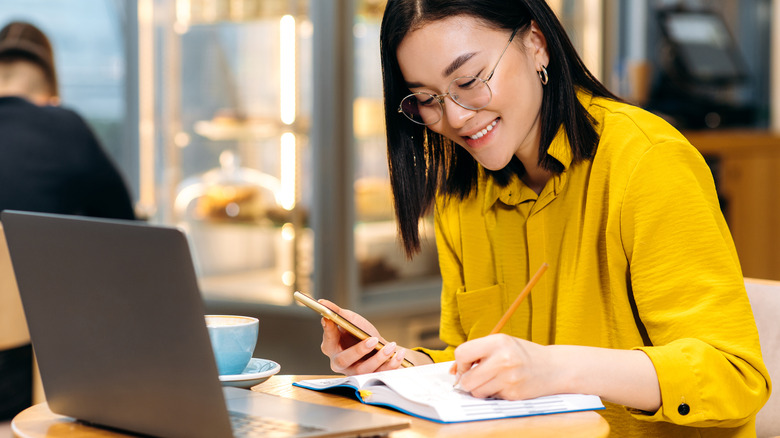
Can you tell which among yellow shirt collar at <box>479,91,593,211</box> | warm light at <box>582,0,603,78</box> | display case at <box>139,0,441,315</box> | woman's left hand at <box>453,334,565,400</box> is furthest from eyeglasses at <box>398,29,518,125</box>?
warm light at <box>582,0,603,78</box>

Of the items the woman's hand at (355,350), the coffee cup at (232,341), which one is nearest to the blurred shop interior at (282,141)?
the woman's hand at (355,350)

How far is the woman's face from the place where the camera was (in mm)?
1197

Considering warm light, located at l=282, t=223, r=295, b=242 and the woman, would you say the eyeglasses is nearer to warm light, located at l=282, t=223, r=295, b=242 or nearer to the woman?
the woman

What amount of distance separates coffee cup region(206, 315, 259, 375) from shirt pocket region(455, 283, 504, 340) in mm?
453

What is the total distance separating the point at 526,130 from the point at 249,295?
8.17 feet

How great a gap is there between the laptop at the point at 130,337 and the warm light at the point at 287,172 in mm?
2519

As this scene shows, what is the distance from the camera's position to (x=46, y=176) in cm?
261

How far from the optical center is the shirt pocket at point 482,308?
139 cm

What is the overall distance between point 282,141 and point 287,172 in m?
0.12

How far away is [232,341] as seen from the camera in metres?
1.00

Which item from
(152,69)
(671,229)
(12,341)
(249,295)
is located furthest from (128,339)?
(152,69)

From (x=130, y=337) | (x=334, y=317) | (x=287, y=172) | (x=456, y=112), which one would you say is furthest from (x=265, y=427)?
(x=287, y=172)

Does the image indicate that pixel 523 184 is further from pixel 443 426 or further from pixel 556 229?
pixel 443 426

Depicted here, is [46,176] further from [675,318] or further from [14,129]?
[675,318]
